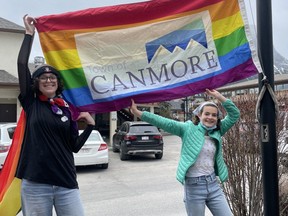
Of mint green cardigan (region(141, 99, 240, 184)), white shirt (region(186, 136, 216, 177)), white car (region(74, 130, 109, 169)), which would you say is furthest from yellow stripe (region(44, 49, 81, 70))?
white car (region(74, 130, 109, 169))

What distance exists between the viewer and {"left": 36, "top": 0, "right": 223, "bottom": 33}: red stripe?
328cm

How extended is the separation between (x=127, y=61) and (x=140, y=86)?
0.28 metres

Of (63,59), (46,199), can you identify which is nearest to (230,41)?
(63,59)

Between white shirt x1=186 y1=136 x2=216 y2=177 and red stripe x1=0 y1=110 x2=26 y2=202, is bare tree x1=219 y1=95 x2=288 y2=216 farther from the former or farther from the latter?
red stripe x1=0 y1=110 x2=26 y2=202

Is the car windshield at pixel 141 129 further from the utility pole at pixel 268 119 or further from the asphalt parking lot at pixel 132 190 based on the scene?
the utility pole at pixel 268 119

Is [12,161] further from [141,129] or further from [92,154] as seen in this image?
[141,129]

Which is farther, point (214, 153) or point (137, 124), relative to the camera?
point (137, 124)

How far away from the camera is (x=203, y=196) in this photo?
124 inches

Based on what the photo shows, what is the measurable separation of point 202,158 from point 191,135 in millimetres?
244

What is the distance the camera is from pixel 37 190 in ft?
8.77

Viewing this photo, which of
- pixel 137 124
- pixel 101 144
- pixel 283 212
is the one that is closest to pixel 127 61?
pixel 283 212

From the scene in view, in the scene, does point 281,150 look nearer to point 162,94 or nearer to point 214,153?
point 214,153

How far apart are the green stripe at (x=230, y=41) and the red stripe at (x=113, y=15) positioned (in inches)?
18.5

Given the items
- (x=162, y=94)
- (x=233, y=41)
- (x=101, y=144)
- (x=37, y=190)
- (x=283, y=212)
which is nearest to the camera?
(x=37, y=190)
